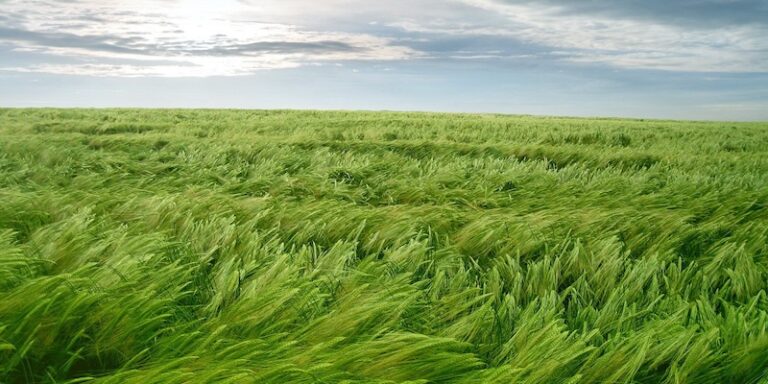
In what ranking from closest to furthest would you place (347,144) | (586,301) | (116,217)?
(586,301)
(116,217)
(347,144)

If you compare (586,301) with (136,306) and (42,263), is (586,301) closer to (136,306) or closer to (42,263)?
(136,306)

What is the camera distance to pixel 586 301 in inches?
76.9

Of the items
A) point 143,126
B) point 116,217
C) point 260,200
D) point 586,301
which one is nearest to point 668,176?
point 586,301

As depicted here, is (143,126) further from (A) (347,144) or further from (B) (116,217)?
(B) (116,217)

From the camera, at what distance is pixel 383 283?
1.69 m

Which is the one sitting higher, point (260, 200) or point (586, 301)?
point (260, 200)

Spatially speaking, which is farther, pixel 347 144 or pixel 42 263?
pixel 347 144

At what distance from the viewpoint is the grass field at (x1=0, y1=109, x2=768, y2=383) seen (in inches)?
46.2

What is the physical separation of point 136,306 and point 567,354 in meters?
1.06

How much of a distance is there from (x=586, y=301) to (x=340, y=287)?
0.96 m

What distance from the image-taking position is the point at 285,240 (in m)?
2.49

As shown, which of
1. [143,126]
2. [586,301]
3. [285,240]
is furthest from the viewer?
[143,126]

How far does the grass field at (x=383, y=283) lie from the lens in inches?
46.2

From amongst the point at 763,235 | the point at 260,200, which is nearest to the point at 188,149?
the point at 260,200
